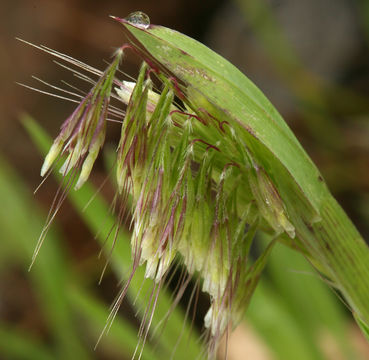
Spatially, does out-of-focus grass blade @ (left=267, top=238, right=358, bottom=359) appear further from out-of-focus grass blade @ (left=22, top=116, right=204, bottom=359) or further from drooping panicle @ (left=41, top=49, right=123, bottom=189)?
drooping panicle @ (left=41, top=49, right=123, bottom=189)

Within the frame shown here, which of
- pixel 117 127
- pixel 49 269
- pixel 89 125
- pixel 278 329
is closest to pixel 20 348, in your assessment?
pixel 49 269

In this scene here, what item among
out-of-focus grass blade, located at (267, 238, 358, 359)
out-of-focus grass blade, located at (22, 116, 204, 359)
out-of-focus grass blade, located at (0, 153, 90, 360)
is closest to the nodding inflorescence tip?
out-of-focus grass blade, located at (22, 116, 204, 359)

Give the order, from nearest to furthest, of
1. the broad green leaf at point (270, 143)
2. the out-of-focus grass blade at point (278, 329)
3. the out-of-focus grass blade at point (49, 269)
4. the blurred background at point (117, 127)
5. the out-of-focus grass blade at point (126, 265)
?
1. the broad green leaf at point (270, 143)
2. the out-of-focus grass blade at point (126, 265)
3. the out-of-focus grass blade at point (278, 329)
4. the out-of-focus grass blade at point (49, 269)
5. the blurred background at point (117, 127)

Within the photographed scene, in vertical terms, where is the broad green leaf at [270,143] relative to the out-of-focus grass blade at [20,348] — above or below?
above

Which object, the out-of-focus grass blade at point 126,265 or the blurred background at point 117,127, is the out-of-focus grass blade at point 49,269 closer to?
the blurred background at point 117,127

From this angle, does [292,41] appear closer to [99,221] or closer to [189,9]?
[189,9]

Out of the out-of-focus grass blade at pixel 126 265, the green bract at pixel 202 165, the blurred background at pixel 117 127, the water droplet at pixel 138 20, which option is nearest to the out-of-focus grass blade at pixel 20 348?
the blurred background at pixel 117 127

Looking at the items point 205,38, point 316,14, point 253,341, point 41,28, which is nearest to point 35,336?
point 253,341
